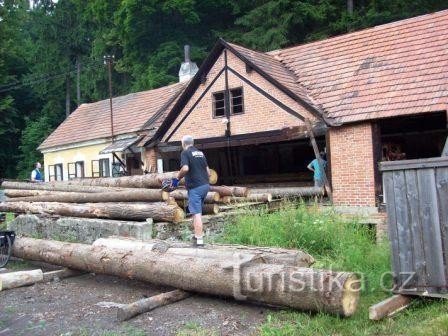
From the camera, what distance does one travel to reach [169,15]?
120 ft

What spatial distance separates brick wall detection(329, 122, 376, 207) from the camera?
1347cm

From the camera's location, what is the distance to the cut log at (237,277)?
17.8ft

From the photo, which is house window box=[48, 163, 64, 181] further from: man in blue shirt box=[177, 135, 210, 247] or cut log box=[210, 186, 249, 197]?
man in blue shirt box=[177, 135, 210, 247]

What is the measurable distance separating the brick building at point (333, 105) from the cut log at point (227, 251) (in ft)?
22.9

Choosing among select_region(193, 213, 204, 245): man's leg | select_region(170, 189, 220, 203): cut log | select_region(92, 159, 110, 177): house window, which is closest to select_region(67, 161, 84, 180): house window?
select_region(92, 159, 110, 177): house window

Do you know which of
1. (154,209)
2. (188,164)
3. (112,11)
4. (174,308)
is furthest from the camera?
(112,11)

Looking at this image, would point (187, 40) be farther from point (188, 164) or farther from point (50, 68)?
point (188, 164)

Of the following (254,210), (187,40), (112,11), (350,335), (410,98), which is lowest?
(350,335)

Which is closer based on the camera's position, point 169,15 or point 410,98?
point 410,98

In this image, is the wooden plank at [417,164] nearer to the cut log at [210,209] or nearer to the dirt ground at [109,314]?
the dirt ground at [109,314]

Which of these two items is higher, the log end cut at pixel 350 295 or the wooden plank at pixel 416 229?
the wooden plank at pixel 416 229

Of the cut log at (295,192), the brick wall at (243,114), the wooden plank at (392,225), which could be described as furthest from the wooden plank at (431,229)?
the brick wall at (243,114)

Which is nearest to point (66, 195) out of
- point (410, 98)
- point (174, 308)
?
point (174, 308)

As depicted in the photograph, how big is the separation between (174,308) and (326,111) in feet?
30.7
